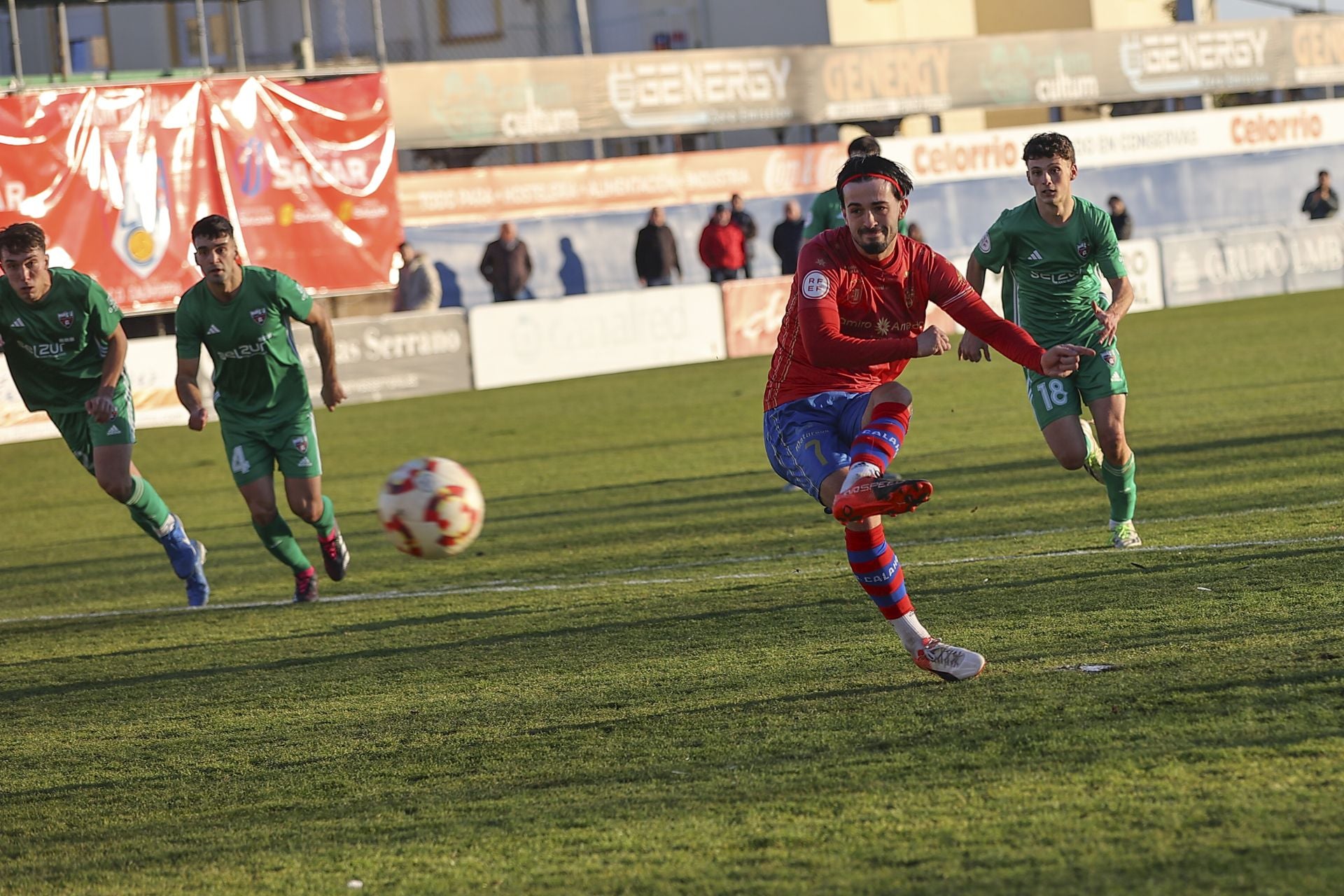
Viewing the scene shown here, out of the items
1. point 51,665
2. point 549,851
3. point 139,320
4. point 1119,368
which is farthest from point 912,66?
point 549,851

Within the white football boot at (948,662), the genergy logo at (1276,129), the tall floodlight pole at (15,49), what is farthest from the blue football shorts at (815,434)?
the genergy logo at (1276,129)

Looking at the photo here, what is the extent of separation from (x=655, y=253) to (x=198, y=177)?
6807mm

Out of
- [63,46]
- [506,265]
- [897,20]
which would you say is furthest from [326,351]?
[897,20]

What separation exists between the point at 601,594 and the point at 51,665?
2.58 metres

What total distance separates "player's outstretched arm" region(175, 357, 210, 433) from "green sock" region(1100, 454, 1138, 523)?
176 inches

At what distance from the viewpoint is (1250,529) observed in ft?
Result: 28.1

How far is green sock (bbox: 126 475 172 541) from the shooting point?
30.5 feet

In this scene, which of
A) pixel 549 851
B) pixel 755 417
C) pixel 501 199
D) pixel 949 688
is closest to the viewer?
pixel 549 851

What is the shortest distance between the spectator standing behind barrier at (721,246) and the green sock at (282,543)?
1754cm

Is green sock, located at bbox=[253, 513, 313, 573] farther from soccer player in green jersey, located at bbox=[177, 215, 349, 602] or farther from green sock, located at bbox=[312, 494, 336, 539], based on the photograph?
green sock, located at bbox=[312, 494, 336, 539]

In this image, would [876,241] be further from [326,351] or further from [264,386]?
[264,386]

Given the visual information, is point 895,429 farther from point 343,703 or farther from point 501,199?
point 501,199

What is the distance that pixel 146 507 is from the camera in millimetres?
9367

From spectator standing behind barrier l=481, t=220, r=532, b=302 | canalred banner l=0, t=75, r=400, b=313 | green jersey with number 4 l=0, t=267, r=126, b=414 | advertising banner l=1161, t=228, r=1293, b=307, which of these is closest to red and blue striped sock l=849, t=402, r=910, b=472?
green jersey with number 4 l=0, t=267, r=126, b=414
